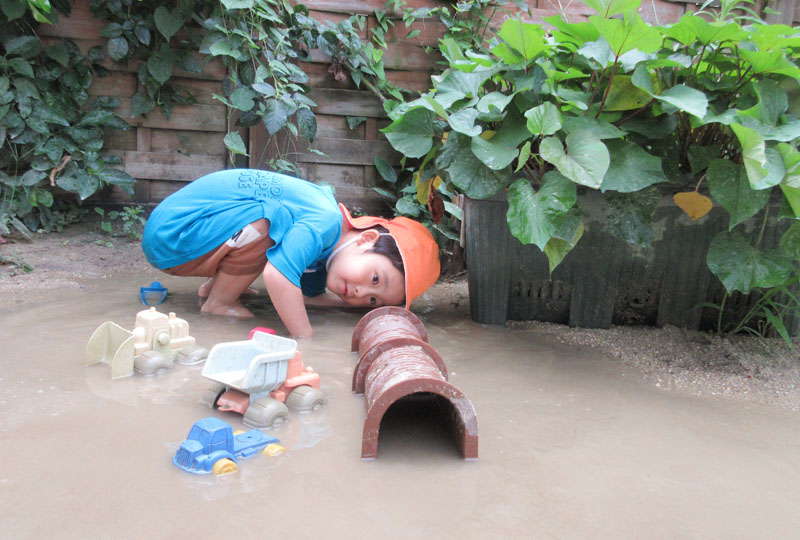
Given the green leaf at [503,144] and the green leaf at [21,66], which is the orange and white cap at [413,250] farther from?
the green leaf at [21,66]

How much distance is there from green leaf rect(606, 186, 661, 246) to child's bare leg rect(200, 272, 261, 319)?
164 centimetres

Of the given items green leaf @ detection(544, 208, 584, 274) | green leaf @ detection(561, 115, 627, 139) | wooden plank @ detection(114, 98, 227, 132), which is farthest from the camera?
wooden plank @ detection(114, 98, 227, 132)

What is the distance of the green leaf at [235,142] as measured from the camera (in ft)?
13.1

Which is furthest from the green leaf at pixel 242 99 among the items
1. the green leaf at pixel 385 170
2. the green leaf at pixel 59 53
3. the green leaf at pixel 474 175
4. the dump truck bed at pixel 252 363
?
the dump truck bed at pixel 252 363

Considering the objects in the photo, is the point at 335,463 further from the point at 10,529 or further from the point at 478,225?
the point at 478,225

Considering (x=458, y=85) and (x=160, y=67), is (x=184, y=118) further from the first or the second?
(x=458, y=85)

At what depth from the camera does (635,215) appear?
2344 mm

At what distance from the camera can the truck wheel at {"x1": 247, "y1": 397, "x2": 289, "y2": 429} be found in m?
1.65

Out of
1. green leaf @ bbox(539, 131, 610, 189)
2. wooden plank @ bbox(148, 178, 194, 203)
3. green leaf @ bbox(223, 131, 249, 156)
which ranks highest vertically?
green leaf @ bbox(539, 131, 610, 189)

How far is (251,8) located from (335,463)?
3411 mm

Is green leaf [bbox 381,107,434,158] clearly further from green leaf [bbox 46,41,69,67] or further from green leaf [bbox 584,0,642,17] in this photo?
green leaf [bbox 46,41,69,67]

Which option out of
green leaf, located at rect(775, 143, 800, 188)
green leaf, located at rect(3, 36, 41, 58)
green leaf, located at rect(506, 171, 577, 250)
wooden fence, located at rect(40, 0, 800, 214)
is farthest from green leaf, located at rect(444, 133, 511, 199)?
green leaf, located at rect(3, 36, 41, 58)

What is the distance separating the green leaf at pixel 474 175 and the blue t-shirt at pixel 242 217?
68 centimetres

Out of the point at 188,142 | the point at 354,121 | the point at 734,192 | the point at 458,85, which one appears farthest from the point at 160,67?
the point at 734,192
